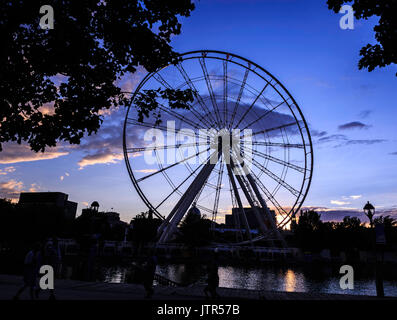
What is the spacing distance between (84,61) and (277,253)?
1663 inches

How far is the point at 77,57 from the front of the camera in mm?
9953

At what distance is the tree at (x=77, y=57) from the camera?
9812 millimetres

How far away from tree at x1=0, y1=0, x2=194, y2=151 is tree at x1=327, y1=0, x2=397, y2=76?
16.5 ft

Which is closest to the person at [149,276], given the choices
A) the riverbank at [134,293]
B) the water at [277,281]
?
the riverbank at [134,293]

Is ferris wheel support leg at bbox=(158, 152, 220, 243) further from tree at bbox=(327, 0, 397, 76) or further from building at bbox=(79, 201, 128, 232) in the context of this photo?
tree at bbox=(327, 0, 397, 76)

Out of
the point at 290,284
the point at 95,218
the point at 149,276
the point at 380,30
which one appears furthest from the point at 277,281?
the point at 380,30

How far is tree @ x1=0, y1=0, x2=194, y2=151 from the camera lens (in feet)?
32.2

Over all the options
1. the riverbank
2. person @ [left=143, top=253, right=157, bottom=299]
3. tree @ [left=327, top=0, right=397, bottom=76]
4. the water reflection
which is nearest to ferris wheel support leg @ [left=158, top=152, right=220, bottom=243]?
the water reflection

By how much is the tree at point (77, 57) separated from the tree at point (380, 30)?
5028mm

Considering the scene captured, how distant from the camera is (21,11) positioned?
28.2 feet

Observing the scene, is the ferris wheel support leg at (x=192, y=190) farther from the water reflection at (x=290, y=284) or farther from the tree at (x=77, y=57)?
the tree at (x=77, y=57)

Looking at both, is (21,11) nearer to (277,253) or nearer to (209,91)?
(209,91)
